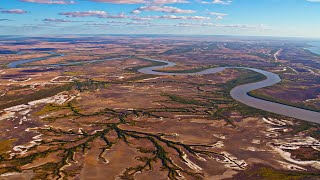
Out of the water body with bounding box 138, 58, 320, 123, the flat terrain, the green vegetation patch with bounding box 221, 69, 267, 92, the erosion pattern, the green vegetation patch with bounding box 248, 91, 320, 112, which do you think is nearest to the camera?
the erosion pattern

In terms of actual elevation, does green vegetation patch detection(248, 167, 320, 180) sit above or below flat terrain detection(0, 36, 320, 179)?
below

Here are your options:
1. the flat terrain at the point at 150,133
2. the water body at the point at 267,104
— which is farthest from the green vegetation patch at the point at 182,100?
the water body at the point at 267,104

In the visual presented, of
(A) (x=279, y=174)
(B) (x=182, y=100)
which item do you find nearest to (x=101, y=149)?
(A) (x=279, y=174)

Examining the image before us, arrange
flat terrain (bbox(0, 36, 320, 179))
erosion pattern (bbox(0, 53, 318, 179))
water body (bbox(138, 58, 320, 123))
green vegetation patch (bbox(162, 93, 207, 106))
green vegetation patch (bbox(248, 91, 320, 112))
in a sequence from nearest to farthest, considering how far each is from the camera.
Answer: erosion pattern (bbox(0, 53, 318, 179)) → flat terrain (bbox(0, 36, 320, 179)) → water body (bbox(138, 58, 320, 123)) → green vegetation patch (bbox(248, 91, 320, 112)) → green vegetation patch (bbox(162, 93, 207, 106))

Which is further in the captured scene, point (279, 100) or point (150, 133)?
point (279, 100)

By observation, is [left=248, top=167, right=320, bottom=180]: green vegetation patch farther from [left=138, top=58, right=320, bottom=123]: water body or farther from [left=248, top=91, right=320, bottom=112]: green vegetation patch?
[left=248, top=91, right=320, bottom=112]: green vegetation patch

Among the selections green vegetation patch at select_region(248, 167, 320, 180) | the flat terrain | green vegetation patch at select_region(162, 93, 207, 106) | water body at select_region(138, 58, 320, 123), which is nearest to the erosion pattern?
the flat terrain

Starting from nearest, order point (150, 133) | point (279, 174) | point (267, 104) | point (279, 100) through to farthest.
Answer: point (279, 174) → point (150, 133) → point (267, 104) → point (279, 100)

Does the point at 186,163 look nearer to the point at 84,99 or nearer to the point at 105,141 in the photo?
the point at 105,141

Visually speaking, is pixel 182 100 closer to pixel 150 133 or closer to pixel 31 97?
pixel 150 133

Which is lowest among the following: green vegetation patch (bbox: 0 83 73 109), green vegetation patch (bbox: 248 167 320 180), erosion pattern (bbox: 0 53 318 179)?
green vegetation patch (bbox: 248 167 320 180)

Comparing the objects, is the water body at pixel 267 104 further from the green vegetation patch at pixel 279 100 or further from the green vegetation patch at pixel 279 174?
the green vegetation patch at pixel 279 174
